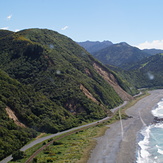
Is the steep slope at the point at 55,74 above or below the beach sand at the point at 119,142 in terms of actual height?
above

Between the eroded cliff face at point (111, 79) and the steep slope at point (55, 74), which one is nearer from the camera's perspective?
the steep slope at point (55, 74)

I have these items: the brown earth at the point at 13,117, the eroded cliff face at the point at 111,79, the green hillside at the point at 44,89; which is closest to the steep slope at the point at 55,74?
the green hillside at the point at 44,89

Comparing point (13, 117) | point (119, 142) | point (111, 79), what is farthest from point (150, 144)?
point (111, 79)

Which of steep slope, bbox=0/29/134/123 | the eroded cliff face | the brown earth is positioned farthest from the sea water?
the eroded cliff face

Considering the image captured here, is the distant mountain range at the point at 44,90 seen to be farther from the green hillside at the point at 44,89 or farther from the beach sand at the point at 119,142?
the beach sand at the point at 119,142

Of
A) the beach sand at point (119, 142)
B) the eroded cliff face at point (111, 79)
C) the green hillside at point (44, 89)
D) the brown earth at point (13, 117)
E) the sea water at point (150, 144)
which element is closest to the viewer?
the sea water at point (150, 144)

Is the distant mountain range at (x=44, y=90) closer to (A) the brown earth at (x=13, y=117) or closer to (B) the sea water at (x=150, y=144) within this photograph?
(A) the brown earth at (x=13, y=117)

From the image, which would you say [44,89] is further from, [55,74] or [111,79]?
[111,79]

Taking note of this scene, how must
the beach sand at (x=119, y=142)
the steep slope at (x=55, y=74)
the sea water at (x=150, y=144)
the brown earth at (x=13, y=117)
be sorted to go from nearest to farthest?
the sea water at (x=150, y=144) → the beach sand at (x=119, y=142) → the brown earth at (x=13, y=117) → the steep slope at (x=55, y=74)
